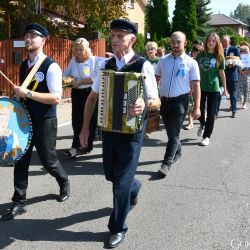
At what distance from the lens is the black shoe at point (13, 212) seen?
4.43 meters

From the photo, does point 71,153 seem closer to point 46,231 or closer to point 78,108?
point 78,108

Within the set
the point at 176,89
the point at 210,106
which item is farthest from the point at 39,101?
the point at 210,106

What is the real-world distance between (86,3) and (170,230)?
1194cm

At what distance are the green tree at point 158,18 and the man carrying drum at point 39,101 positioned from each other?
44.0 m

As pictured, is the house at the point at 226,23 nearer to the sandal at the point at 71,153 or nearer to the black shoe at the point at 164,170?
the sandal at the point at 71,153

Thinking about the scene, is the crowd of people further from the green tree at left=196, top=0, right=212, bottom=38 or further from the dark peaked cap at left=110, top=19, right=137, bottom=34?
the green tree at left=196, top=0, right=212, bottom=38

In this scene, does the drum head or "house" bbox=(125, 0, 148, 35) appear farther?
"house" bbox=(125, 0, 148, 35)

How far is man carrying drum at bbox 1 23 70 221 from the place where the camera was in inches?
167

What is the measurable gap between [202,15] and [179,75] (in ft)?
161

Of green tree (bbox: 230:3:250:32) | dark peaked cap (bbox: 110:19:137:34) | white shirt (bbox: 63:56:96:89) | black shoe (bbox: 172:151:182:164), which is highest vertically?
green tree (bbox: 230:3:250:32)

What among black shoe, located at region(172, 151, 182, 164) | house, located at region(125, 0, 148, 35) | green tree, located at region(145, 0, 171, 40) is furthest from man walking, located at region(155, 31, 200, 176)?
green tree, located at region(145, 0, 171, 40)

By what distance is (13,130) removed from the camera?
4.09 metres

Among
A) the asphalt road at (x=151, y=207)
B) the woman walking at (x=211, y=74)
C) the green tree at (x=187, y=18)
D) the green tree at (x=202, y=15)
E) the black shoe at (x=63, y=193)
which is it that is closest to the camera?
the asphalt road at (x=151, y=207)

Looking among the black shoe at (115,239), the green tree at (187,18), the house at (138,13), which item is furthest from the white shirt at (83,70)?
the green tree at (187,18)
